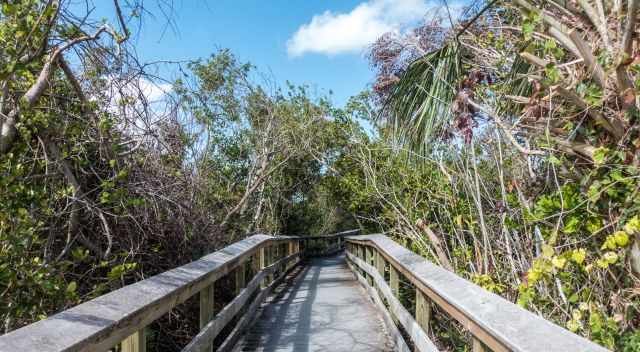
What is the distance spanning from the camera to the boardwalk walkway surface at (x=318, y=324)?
4.67 meters

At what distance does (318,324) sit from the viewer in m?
5.54

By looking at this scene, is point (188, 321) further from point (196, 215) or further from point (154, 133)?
point (154, 133)

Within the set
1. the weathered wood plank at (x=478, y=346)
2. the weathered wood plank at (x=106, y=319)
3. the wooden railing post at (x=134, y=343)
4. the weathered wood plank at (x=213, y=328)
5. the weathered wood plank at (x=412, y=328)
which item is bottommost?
the weathered wood plank at (x=412, y=328)

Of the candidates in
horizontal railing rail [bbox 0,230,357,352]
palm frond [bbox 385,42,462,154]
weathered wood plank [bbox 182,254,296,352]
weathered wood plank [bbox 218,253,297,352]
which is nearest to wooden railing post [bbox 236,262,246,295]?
weathered wood plank [bbox 182,254,296,352]

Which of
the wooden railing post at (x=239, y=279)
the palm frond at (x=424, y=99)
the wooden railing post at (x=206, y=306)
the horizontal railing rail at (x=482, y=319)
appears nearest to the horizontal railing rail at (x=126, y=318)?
the wooden railing post at (x=206, y=306)

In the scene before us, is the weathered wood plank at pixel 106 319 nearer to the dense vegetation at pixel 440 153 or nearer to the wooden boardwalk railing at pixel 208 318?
the wooden boardwalk railing at pixel 208 318

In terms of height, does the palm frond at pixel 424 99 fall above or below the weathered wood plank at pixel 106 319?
above

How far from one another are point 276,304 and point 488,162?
12.3ft

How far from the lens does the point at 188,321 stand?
5.58 meters

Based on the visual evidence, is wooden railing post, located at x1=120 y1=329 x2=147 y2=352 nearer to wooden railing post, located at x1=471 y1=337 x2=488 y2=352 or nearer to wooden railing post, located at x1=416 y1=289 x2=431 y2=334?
wooden railing post, located at x1=471 y1=337 x2=488 y2=352

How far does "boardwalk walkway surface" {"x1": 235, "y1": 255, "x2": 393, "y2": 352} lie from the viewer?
15.3 ft

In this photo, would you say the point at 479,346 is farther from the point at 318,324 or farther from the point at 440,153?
the point at 318,324

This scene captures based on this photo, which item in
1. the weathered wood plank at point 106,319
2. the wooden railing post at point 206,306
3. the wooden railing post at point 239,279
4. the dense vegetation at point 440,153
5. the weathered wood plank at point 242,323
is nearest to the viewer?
the weathered wood plank at point 106,319

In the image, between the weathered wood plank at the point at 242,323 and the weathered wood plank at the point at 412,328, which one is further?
the weathered wood plank at the point at 242,323
